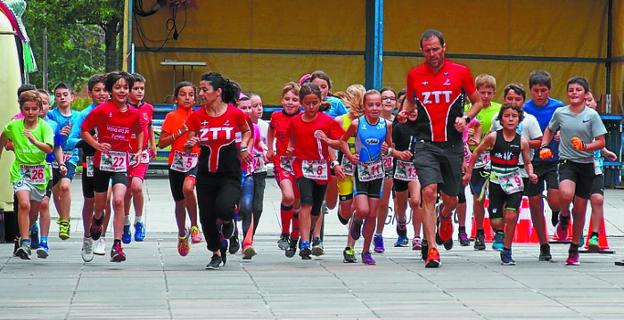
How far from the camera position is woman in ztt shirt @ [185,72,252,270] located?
1298 cm

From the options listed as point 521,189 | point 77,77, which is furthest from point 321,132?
point 77,77

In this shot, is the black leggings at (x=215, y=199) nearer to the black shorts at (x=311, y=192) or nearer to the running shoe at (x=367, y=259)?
the black shorts at (x=311, y=192)

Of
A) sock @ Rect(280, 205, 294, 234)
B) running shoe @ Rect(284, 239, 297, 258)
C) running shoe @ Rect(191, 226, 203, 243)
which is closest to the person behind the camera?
running shoe @ Rect(284, 239, 297, 258)

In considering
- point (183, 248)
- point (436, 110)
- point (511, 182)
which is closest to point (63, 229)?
point (183, 248)

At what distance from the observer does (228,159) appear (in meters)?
13.0

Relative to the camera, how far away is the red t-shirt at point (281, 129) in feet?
47.0

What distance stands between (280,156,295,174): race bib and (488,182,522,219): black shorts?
1.89 m

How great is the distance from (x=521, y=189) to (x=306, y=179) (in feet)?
6.57

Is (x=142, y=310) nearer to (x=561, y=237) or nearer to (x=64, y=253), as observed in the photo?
(x=64, y=253)

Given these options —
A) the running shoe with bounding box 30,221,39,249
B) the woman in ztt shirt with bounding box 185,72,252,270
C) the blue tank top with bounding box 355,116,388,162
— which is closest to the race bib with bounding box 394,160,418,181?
the blue tank top with bounding box 355,116,388,162

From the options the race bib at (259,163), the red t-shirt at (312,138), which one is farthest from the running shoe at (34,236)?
the red t-shirt at (312,138)

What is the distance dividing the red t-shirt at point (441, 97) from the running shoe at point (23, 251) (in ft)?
12.7

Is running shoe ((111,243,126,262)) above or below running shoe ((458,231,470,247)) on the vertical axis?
above

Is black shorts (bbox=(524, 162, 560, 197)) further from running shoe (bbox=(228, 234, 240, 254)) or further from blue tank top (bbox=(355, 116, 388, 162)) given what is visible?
running shoe (bbox=(228, 234, 240, 254))
